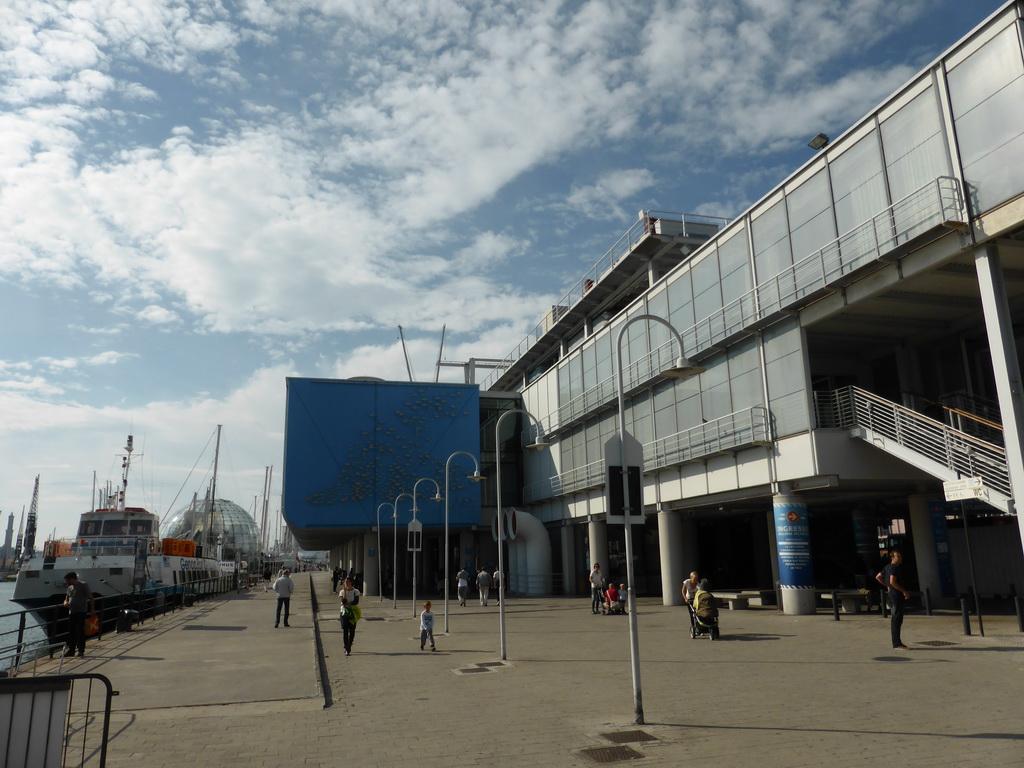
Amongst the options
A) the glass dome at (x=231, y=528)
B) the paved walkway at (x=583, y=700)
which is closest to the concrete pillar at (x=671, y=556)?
the paved walkway at (x=583, y=700)

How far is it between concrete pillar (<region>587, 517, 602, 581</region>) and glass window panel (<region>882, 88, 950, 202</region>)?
22929 millimetres

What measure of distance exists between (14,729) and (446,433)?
131 ft

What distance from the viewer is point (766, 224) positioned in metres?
23.8

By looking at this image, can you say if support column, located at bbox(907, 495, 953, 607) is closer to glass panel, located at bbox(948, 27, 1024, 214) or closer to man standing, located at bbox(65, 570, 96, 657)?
glass panel, located at bbox(948, 27, 1024, 214)

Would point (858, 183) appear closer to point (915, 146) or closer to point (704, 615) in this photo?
point (915, 146)

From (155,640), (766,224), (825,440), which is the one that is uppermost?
(766,224)

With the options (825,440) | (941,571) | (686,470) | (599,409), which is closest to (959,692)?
(825,440)

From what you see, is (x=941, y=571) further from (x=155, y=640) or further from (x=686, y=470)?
(x=155, y=640)

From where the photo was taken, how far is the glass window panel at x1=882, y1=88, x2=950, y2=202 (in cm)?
1714

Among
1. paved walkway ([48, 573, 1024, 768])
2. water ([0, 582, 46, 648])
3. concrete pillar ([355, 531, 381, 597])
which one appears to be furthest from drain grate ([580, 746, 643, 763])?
concrete pillar ([355, 531, 381, 597])

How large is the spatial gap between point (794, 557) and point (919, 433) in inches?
229

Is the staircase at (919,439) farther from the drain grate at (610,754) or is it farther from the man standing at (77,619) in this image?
the man standing at (77,619)

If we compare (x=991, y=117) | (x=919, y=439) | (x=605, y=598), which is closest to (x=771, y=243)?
(x=919, y=439)

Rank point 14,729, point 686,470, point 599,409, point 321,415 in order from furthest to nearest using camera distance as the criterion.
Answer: point 321,415 < point 599,409 < point 686,470 < point 14,729
